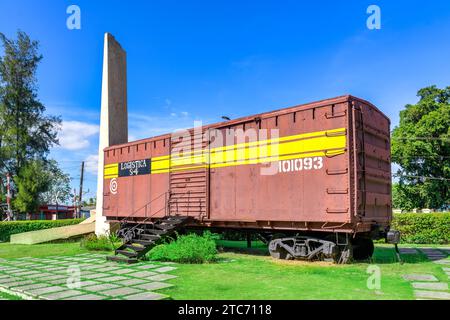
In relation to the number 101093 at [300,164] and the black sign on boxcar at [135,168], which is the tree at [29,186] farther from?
the number 101093 at [300,164]

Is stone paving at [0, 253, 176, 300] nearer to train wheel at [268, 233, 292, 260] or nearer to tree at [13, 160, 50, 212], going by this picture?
train wheel at [268, 233, 292, 260]

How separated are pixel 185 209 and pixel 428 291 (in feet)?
26.1

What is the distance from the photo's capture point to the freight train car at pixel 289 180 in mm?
9047

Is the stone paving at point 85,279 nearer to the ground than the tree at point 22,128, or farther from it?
nearer to the ground

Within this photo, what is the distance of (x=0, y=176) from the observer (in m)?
30.3

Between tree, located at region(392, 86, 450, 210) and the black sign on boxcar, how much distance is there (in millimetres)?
22097

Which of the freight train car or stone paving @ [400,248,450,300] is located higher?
A: the freight train car

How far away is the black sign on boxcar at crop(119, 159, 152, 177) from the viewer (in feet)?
47.2

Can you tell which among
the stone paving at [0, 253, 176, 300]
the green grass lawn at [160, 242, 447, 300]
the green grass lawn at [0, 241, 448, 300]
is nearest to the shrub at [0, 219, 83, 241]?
the stone paving at [0, 253, 176, 300]

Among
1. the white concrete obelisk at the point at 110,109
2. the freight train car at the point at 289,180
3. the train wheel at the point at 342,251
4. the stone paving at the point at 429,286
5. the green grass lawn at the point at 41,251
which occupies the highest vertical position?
the white concrete obelisk at the point at 110,109

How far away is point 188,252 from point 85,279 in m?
2.86

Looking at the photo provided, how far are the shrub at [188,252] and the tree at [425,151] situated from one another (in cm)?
2372

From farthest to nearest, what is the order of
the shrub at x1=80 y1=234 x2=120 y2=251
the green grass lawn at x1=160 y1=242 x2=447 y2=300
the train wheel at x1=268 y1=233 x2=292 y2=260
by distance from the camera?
the shrub at x1=80 y1=234 x2=120 y2=251 < the train wheel at x1=268 y1=233 x2=292 y2=260 < the green grass lawn at x1=160 y1=242 x2=447 y2=300

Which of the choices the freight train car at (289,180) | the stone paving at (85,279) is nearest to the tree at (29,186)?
the freight train car at (289,180)
